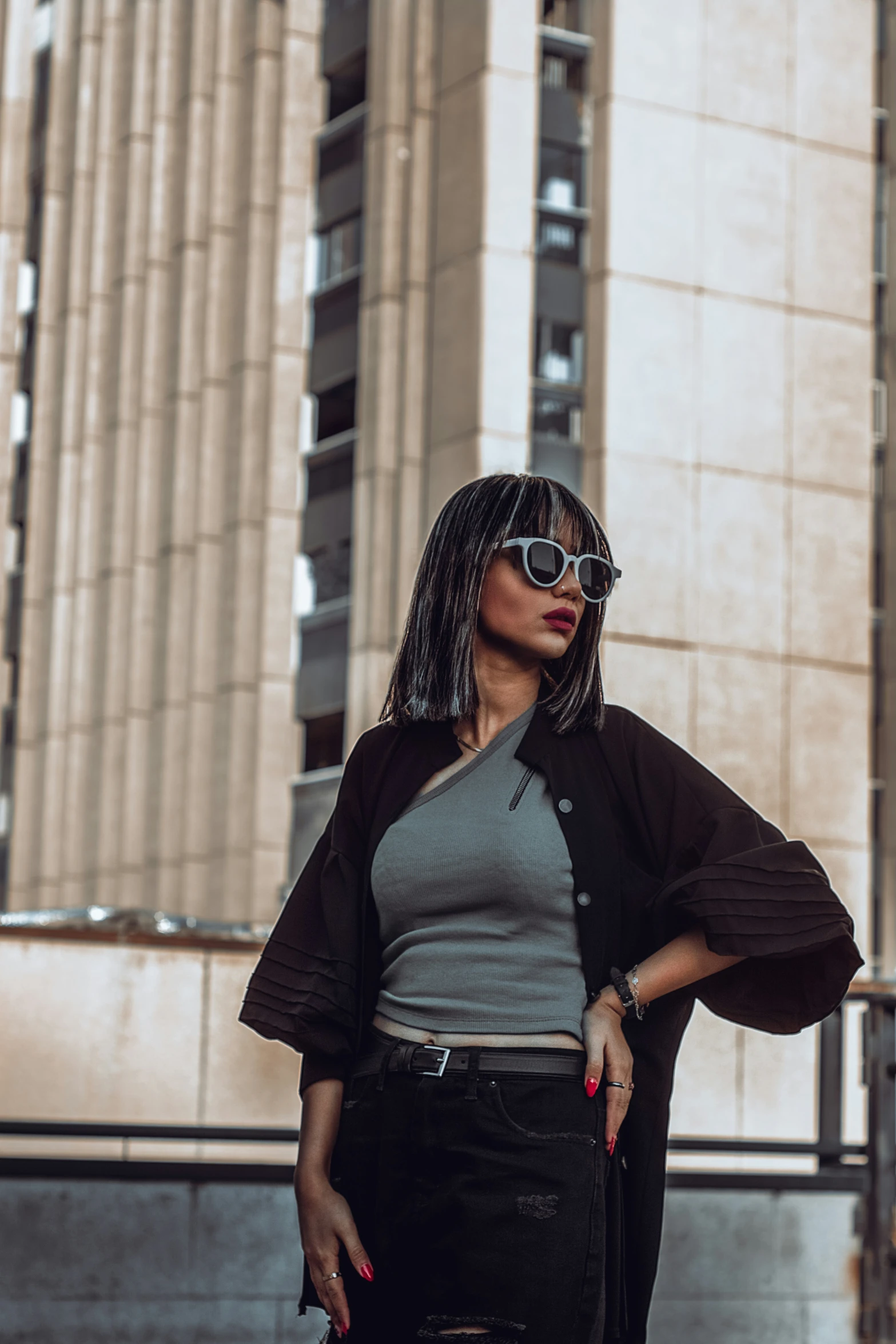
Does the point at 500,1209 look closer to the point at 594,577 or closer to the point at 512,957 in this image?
the point at 512,957

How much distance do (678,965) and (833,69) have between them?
44.0 feet

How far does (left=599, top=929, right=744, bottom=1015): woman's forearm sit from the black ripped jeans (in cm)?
16

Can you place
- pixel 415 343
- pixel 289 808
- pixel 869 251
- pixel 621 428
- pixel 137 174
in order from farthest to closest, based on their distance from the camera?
pixel 137 174 → pixel 289 808 → pixel 415 343 → pixel 869 251 → pixel 621 428

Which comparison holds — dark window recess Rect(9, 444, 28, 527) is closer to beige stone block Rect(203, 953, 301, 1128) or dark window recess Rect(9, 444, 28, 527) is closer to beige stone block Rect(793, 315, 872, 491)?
beige stone block Rect(793, 315, 872, 491)

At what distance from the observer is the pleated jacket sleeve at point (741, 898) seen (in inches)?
94.9

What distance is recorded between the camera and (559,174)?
25.6 m

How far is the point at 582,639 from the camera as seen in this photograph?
271cm

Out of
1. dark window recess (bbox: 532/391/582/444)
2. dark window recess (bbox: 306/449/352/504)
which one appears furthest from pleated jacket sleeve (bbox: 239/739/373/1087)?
dark window recess (bbox: 306/449/352/504)

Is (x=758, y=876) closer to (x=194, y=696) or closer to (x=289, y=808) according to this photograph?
(x=289, y=808)

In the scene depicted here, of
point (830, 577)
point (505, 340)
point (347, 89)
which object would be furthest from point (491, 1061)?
point (347, 89)

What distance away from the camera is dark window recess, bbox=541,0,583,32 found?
1909 centimetres

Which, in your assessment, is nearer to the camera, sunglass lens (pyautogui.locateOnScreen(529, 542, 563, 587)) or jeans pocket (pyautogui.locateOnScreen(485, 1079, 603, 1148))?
jeans pocket (pyautogui.locateOnScreen(485, 1079, 603, 1148))

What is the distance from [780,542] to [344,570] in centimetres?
1421

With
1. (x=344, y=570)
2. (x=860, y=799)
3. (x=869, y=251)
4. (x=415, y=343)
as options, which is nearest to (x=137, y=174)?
(x=344, y=570)
